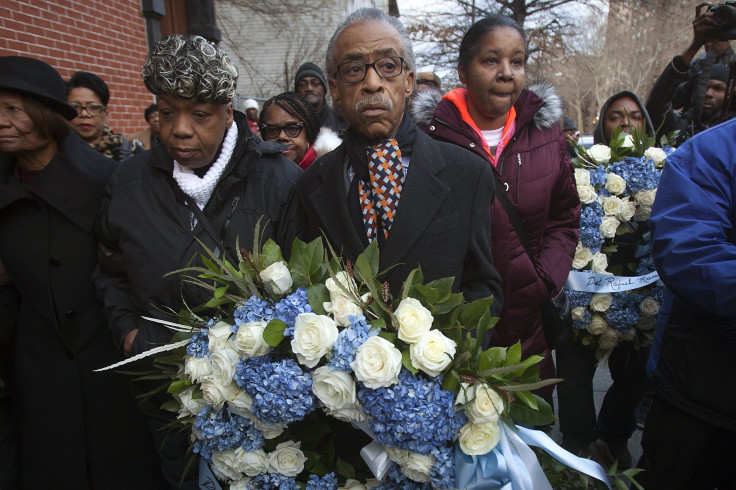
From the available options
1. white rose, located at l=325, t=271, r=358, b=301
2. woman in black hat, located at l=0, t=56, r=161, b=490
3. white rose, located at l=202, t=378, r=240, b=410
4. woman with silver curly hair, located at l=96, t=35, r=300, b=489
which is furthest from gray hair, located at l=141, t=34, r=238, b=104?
white rose, located at l=202, t=378, r=240, b=410

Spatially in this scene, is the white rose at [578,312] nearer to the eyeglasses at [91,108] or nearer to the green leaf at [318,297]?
the green leaf at [318,297]

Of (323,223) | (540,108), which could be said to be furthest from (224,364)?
(540,108)

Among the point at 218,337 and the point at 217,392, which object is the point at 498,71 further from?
the point at 217,392

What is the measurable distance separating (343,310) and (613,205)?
2.25 meters

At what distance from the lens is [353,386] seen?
1372mm

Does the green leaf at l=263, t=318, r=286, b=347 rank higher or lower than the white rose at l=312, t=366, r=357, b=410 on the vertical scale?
higher

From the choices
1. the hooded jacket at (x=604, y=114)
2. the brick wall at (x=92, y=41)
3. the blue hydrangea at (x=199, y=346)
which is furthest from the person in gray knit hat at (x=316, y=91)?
the blue hydrangea at (x=199, y=346)

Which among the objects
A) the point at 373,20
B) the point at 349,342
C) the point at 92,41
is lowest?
the point at 349,342

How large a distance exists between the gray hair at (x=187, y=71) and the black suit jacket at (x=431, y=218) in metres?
0.52

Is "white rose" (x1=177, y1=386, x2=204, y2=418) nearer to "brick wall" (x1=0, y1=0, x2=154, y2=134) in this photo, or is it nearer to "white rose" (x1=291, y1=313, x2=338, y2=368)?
"white rose" (x1=291, y1=313, x2=338, y2=368)

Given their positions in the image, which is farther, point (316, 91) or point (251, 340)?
point (316, 91)

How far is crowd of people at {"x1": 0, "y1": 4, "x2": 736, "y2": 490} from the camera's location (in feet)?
6.13

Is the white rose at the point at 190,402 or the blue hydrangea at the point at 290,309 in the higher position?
the blue hydrangea at the point at 290,309

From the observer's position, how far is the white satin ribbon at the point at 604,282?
2941 millimetres
